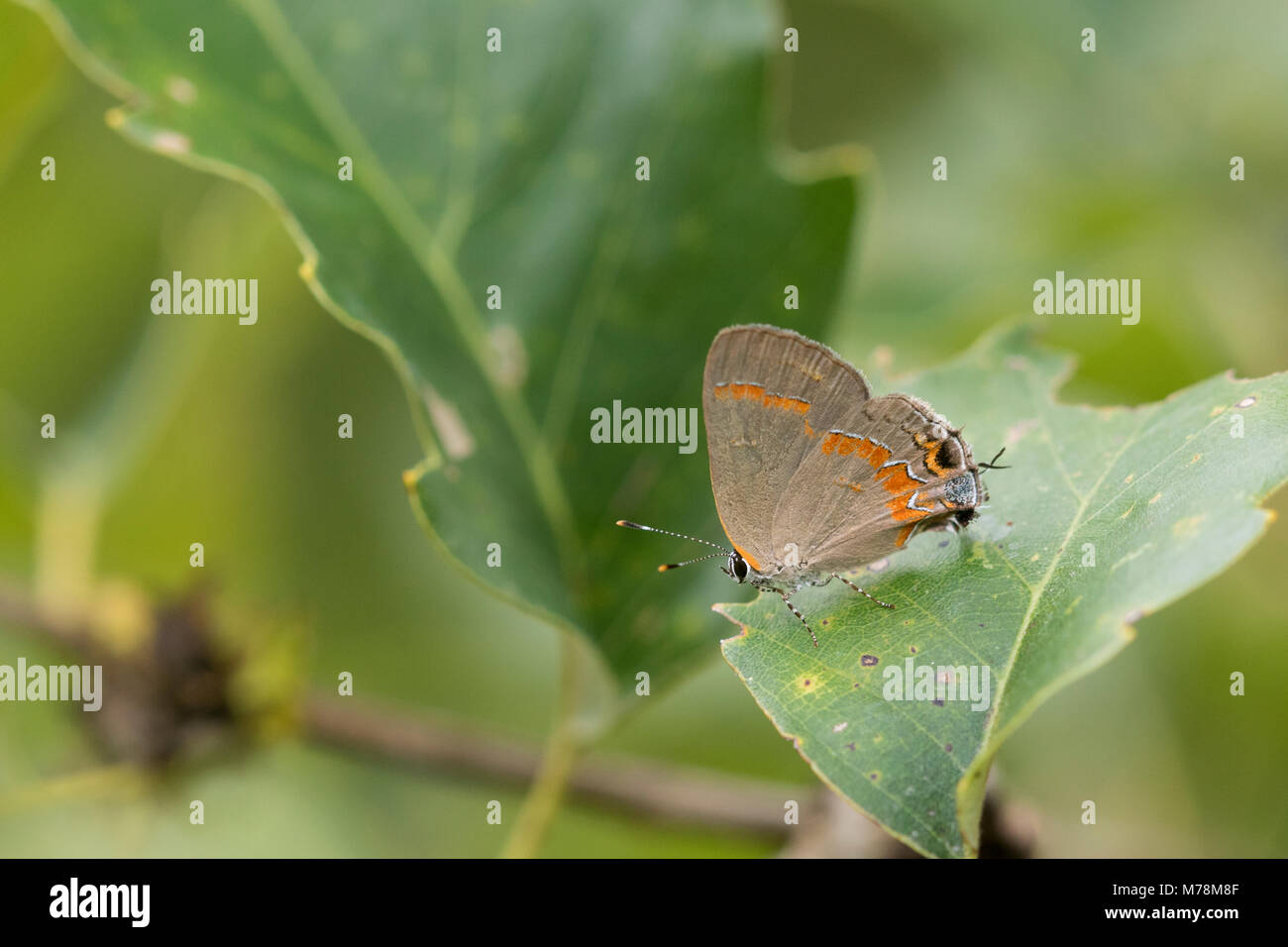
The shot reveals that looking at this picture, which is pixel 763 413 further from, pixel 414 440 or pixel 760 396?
pixel 414 440

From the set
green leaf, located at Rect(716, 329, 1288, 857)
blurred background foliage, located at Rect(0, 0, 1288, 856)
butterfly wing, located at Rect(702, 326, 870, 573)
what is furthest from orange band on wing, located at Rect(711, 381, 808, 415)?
blurred background foliage, located at Rect(0, 0, 1288, 856)

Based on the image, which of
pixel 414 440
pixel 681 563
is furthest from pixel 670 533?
pixel 414 440

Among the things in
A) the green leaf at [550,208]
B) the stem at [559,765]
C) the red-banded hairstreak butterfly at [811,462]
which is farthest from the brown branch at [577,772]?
the red-banded hairstreak butterfly at [811,462]

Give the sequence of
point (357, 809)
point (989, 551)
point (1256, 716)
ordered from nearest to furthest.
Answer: point (989, 551) < point (1256, 716) < point (357, 809)

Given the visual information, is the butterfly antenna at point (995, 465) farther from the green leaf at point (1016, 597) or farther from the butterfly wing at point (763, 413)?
the butterfly wing at point (763, 413)

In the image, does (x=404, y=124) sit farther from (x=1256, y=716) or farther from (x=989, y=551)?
(x=1256, y=716)
